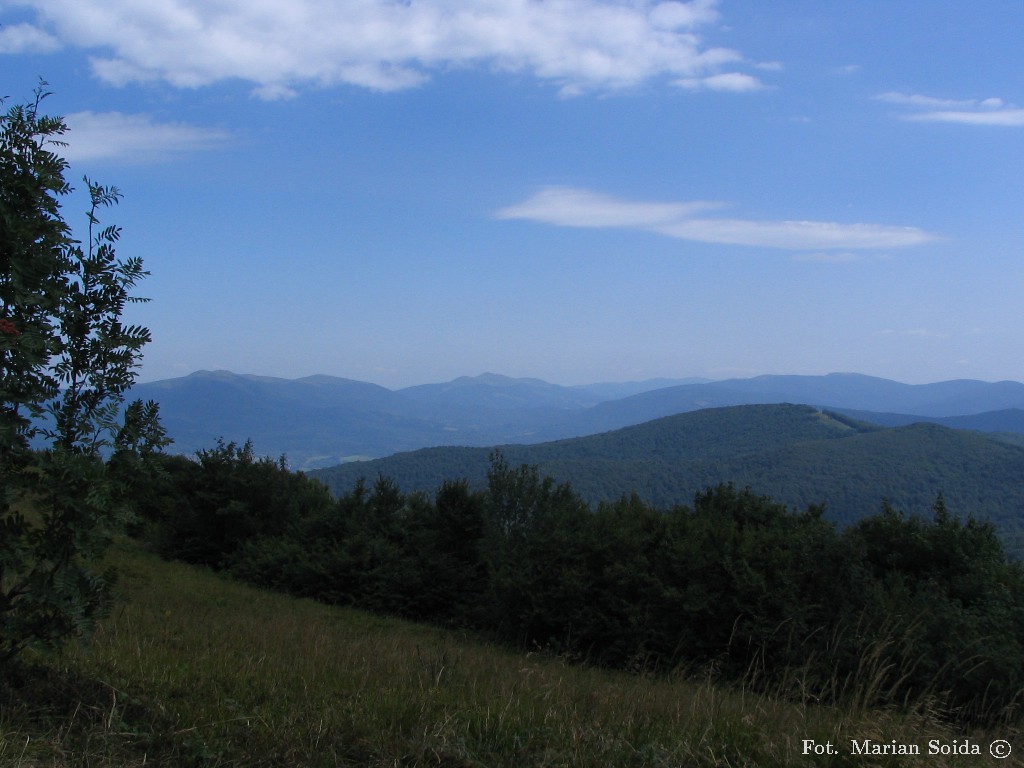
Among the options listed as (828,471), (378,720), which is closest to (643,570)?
(378,720)

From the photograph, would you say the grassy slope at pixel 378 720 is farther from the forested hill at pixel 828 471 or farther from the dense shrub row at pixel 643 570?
the forested hill at pixel 828 471

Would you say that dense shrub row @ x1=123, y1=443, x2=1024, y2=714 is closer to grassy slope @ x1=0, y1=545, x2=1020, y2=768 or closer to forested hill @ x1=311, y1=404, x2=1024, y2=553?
grassy slope @ x1=0, y1=545, x2=1020, y2=768

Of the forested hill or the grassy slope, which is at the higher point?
the grassy slope

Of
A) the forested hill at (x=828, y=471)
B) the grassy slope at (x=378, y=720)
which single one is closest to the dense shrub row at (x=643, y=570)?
the grassy slope at (x=378, y=720)

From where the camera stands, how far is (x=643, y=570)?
50.3ft

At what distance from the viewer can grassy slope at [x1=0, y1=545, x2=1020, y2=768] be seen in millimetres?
3621

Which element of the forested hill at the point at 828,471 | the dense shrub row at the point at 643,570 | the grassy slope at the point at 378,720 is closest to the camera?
the grassy slope at the point at 378,720

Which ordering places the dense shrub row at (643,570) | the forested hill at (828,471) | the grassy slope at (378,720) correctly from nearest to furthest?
the grassy slope at (378,720) < the dense shrub row at (643,570) < the forested hill at (828,471)

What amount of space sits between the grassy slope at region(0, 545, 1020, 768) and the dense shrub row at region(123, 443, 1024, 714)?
9.85 feet

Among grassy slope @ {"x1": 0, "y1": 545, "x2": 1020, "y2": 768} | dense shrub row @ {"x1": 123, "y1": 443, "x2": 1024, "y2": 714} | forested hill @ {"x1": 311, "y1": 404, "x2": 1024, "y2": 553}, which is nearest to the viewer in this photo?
grassy slope @ {"x1": 0, "y1": 545, "x2": 1020, "y2": 768}

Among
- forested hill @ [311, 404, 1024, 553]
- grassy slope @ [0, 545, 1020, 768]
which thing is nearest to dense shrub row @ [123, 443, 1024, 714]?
grassy slope @ [0, 545, 1020, 768]

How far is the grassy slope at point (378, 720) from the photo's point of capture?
143 inches

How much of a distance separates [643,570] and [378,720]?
1195 centimetres

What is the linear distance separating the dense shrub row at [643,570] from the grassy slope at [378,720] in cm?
300
